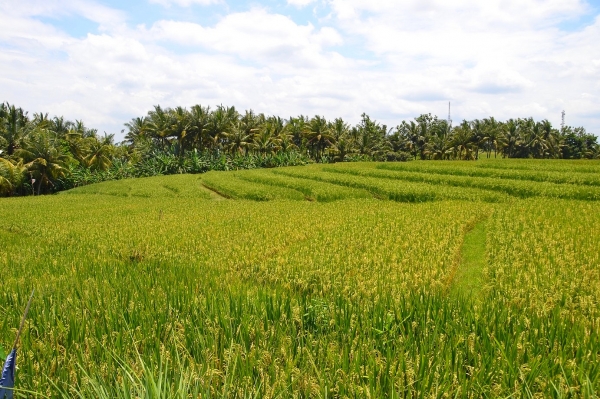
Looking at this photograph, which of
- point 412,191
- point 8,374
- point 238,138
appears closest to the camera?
point 8,374

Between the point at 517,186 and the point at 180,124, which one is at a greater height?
the point at 180,124

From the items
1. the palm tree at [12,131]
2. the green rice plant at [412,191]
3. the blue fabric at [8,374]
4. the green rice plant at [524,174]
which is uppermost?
the palm tree at [12,131]

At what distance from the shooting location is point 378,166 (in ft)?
87.2

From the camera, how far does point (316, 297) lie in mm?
4770

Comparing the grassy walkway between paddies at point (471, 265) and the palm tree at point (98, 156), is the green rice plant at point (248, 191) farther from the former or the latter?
the palm tree at point (98, 156)

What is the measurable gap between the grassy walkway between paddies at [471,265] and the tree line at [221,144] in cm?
2809

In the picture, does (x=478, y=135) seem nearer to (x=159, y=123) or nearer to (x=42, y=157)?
(x=159, y=123)

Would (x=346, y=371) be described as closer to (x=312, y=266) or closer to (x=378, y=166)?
(x=312, y=266)

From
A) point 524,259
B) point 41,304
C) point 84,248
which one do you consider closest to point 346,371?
point 41,304

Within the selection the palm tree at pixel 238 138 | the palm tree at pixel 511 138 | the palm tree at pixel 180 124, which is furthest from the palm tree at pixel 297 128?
the palm tree at pixel 511 138

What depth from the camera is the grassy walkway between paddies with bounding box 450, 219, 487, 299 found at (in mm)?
6617

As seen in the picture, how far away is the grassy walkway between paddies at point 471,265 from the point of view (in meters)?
6.62

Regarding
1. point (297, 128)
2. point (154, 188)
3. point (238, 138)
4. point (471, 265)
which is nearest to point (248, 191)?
point (154, 188)

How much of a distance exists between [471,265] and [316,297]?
426 cm
